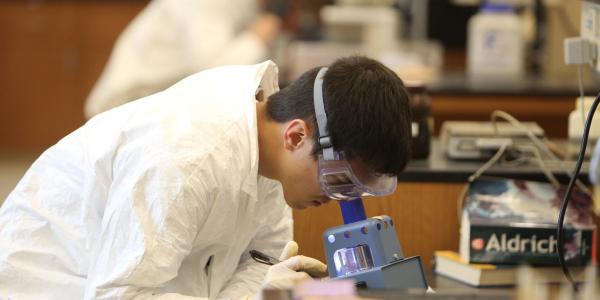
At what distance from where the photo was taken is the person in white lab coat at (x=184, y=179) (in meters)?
1.63

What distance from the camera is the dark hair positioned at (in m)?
1.68

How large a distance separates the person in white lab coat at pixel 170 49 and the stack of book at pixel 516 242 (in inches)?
88.7

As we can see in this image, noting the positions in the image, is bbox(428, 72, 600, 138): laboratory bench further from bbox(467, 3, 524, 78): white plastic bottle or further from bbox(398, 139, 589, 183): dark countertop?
bbox(398, 139, 589, 183): dark countertop

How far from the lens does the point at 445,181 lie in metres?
2.29

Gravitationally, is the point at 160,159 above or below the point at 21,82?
above

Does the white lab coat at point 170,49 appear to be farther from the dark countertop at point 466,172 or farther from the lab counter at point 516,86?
the dark countertop at point 466,172

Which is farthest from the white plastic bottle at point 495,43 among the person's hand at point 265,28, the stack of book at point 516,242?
the stack of book at point 516,242

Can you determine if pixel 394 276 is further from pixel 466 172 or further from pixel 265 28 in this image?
pixel 265 28

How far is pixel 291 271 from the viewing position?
171 cm

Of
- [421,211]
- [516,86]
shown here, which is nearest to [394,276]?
[421,211]

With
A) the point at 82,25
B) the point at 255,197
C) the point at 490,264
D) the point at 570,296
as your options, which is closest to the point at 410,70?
the point at 490,264

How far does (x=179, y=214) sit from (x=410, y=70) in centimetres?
207

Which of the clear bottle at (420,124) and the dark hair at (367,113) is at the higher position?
the dark hair at (367,113)

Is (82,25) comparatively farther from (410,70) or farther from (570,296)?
(570,296)
